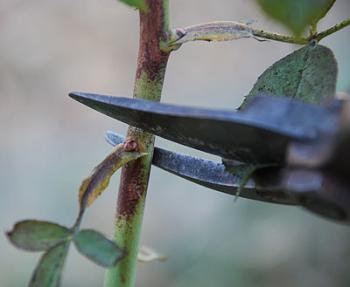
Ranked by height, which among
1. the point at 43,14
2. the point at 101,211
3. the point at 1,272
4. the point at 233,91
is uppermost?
the point at 43,14

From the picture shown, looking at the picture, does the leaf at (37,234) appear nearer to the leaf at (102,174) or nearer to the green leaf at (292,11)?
the leaf at (102,174)

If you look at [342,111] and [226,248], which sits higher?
[342,111]

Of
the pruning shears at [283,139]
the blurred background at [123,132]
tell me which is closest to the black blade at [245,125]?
the pruning shears at [283,139]

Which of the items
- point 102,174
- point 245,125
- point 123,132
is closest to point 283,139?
point 245,125

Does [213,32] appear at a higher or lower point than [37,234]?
higher

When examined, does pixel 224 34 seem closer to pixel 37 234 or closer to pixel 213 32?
pixel 213 32

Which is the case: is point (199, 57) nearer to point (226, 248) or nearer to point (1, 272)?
point (226, 248)

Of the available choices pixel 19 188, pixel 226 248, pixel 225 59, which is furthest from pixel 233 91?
pixel 19 188
